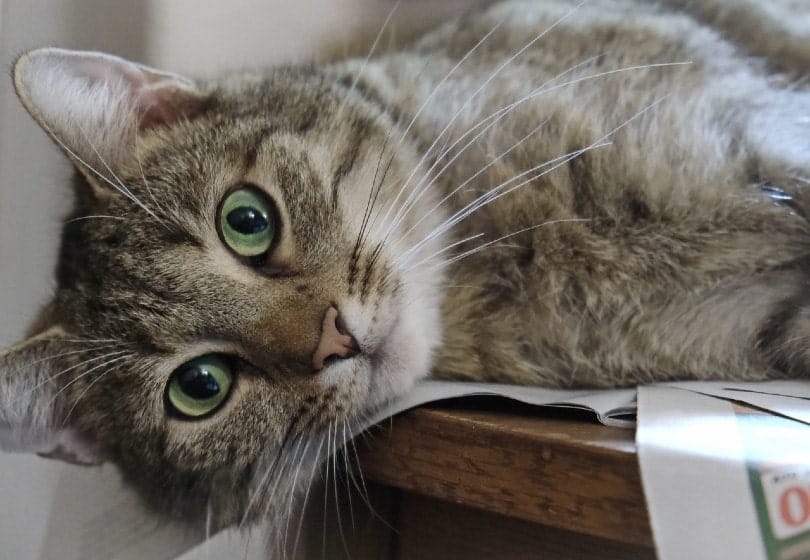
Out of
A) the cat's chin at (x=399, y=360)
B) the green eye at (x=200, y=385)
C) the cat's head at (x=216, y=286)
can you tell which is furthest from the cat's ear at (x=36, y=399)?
the cat's chin at (x=399, y=360)

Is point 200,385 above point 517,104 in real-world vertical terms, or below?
below

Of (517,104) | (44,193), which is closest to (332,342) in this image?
(517,104)

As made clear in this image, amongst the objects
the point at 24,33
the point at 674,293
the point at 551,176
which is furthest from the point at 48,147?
the point at 674,293

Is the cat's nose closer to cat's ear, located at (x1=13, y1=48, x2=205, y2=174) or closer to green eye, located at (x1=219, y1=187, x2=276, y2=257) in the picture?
green eye, located at (x1=219, y1=187, x2=276, y2=257)

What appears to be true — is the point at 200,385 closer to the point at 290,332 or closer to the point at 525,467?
the point at 290,332

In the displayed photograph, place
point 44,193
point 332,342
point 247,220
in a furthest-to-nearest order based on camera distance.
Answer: point 44,193 → point 247,220 → point 332,342

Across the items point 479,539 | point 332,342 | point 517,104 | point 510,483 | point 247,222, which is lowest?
point 479,539
